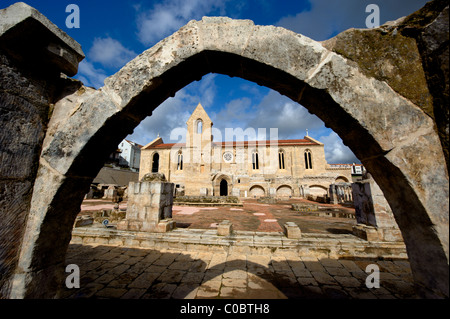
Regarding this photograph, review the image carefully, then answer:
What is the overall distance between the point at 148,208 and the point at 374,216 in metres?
5.85

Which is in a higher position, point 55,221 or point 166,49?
point 166,49

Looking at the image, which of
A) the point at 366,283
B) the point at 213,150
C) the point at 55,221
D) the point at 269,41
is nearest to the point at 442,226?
→ the point at 269,41

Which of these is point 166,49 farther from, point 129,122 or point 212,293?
point 212,293

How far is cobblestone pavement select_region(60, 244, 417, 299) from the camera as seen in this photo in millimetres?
2693

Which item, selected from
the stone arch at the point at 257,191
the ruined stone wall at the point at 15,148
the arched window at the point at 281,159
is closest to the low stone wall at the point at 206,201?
the stone arch at the point at 257,191

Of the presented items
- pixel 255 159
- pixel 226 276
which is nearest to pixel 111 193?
pixel 226 276

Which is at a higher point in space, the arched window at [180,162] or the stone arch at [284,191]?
the arched window at [180,162]

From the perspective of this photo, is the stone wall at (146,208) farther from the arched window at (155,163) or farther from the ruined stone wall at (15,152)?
the arched window at (155,163)

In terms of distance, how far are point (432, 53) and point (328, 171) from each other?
3090cm

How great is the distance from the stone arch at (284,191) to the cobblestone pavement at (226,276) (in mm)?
24159

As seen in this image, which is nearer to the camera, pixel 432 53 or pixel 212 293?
pixel 432 53

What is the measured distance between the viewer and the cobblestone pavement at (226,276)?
2693 mm

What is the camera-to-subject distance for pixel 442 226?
99cm

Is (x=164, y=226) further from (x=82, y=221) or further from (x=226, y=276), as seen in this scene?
(x=82, y=221)
